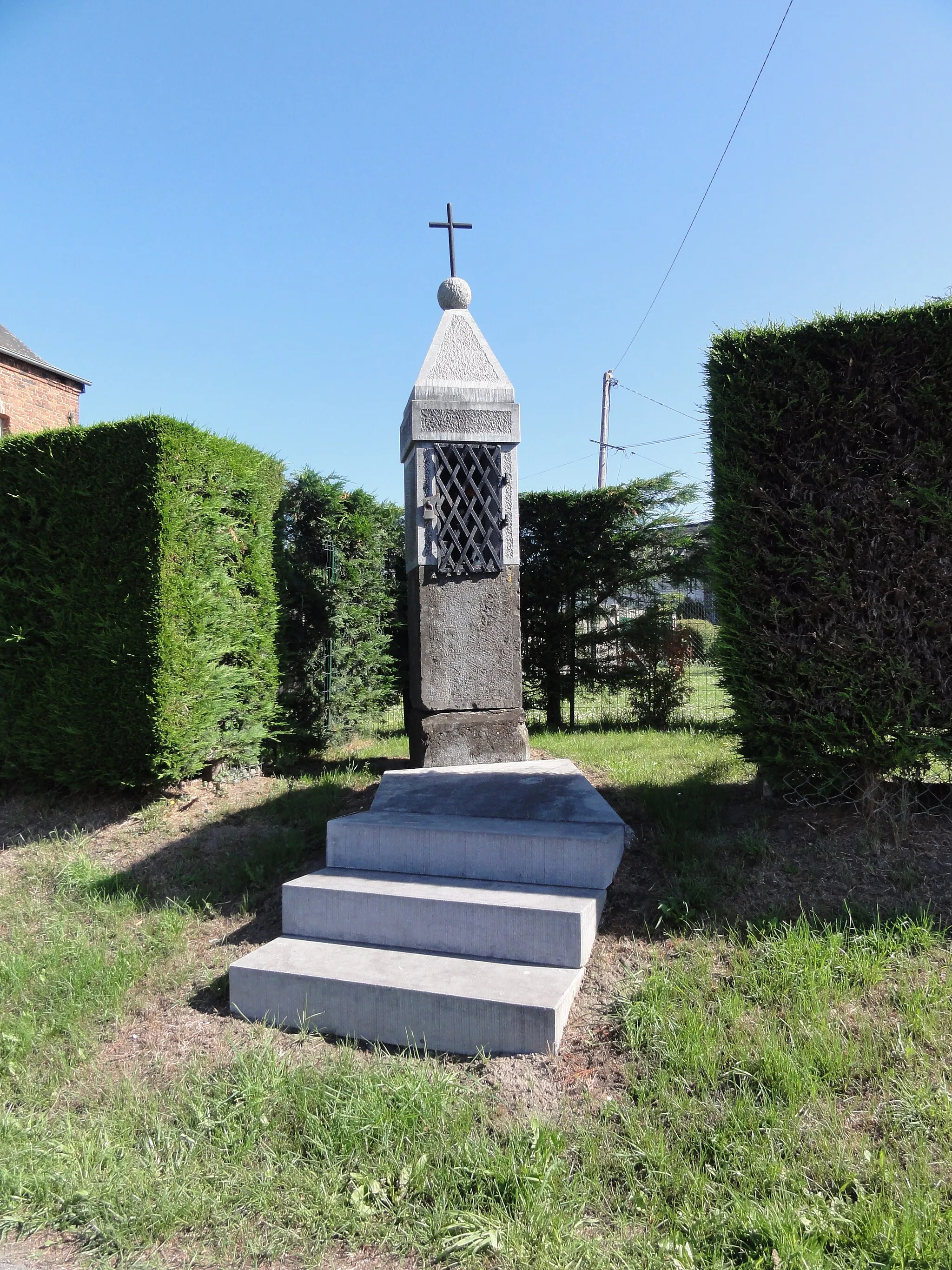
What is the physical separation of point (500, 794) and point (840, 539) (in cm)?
A: 219

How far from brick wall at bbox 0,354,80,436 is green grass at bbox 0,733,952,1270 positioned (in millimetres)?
16925

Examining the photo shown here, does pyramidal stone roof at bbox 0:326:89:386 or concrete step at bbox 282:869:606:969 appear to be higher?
pyramidal stone roof at bbox 0:326:89:386

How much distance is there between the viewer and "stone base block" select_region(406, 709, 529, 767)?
497 centimetres

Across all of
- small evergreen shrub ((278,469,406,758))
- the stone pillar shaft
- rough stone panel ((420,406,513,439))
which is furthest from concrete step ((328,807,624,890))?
small evergreen shrub ((278,469,406,758))

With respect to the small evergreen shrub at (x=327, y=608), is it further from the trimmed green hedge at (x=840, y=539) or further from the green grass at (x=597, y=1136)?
the trimmed green hedge at (x=840, y=539)

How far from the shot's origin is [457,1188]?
208 centimetres

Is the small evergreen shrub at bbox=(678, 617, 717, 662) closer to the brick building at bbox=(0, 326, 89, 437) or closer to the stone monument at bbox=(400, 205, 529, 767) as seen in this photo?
the stone monument at bbox=(400, 205, 529, 767)

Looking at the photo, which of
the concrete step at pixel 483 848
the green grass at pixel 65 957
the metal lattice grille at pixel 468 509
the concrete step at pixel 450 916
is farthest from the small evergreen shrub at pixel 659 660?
the green grass at pixel 65 957

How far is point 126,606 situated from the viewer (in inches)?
207

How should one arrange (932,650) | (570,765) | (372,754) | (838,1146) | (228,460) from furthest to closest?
(372,754), (228,460), (570,765), (932,650), (838,1146)

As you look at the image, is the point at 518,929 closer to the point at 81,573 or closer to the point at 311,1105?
the point at 311,1105

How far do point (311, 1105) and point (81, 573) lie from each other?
168 inches

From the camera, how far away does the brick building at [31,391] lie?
651 inches

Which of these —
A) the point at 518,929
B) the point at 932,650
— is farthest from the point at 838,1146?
the point at 932,650
